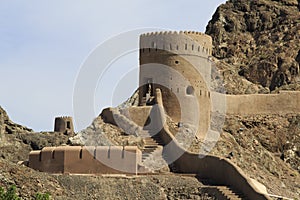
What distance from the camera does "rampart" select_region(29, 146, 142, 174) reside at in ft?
112

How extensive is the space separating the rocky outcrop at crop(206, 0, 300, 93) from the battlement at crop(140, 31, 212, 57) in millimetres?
15268

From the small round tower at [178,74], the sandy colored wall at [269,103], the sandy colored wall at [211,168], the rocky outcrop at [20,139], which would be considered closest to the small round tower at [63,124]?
the rocky outcrop at [20,139]

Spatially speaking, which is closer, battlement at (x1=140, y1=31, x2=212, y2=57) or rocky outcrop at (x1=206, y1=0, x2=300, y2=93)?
battlement at (x1=140, y1=31, x2=212, y2=57)

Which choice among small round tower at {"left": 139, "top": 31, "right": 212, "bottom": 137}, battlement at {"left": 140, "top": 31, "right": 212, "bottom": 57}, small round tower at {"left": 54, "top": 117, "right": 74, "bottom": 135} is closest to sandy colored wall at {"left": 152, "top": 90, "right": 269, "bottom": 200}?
small round tower at {"left": 139, "top": 31, "right": 212, "bottom": 137}

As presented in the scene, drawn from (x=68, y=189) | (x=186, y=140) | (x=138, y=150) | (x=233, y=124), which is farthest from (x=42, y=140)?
(x=68, y=189)

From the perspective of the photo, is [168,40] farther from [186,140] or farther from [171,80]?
[186,140]

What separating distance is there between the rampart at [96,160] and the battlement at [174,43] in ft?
26.3

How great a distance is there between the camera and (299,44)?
60281mm

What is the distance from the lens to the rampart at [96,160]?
112ft

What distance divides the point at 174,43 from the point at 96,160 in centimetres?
914

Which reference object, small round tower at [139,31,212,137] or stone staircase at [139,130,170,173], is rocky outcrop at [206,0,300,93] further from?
stone staircase at [139,130,170,173]

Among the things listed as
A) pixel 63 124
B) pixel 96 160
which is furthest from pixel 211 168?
pixel 63 124

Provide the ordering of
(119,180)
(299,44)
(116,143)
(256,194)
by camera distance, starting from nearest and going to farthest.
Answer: (256,194), (119,180), (116,143), (299,44)

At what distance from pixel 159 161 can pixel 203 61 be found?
7.79 m
